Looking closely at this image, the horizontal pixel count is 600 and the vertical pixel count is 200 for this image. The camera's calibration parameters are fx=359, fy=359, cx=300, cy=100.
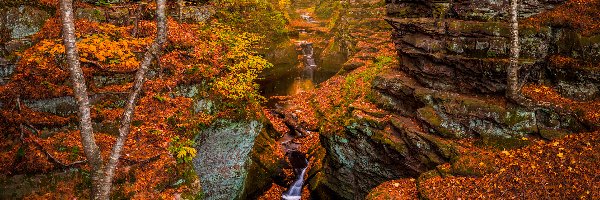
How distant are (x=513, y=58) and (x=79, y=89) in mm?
13173

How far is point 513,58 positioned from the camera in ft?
40.8

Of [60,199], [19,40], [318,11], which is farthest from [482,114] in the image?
[318,11]

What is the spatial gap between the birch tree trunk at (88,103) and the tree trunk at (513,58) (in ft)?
36.7

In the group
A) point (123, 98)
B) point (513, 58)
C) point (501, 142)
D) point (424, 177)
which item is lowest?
point (424, 177)

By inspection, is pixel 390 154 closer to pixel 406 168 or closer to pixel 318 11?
pixel 406 168

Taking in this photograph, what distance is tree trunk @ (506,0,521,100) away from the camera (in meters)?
12.2

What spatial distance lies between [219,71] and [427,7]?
10239mm

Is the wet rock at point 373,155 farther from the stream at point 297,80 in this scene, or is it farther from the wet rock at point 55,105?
the wet rock at point 55,105

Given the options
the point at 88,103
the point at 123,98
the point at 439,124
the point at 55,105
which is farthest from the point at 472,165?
the point at 55,105

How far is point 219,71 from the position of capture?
1570 cm

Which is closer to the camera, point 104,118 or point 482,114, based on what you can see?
point 104,118

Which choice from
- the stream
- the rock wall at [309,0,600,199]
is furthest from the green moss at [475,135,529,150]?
the stream

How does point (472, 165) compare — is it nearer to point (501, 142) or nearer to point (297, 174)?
point (501, 142)

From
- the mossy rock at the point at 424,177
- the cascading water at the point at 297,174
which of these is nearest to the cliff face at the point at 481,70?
the mossy rock at the point at 424,177
